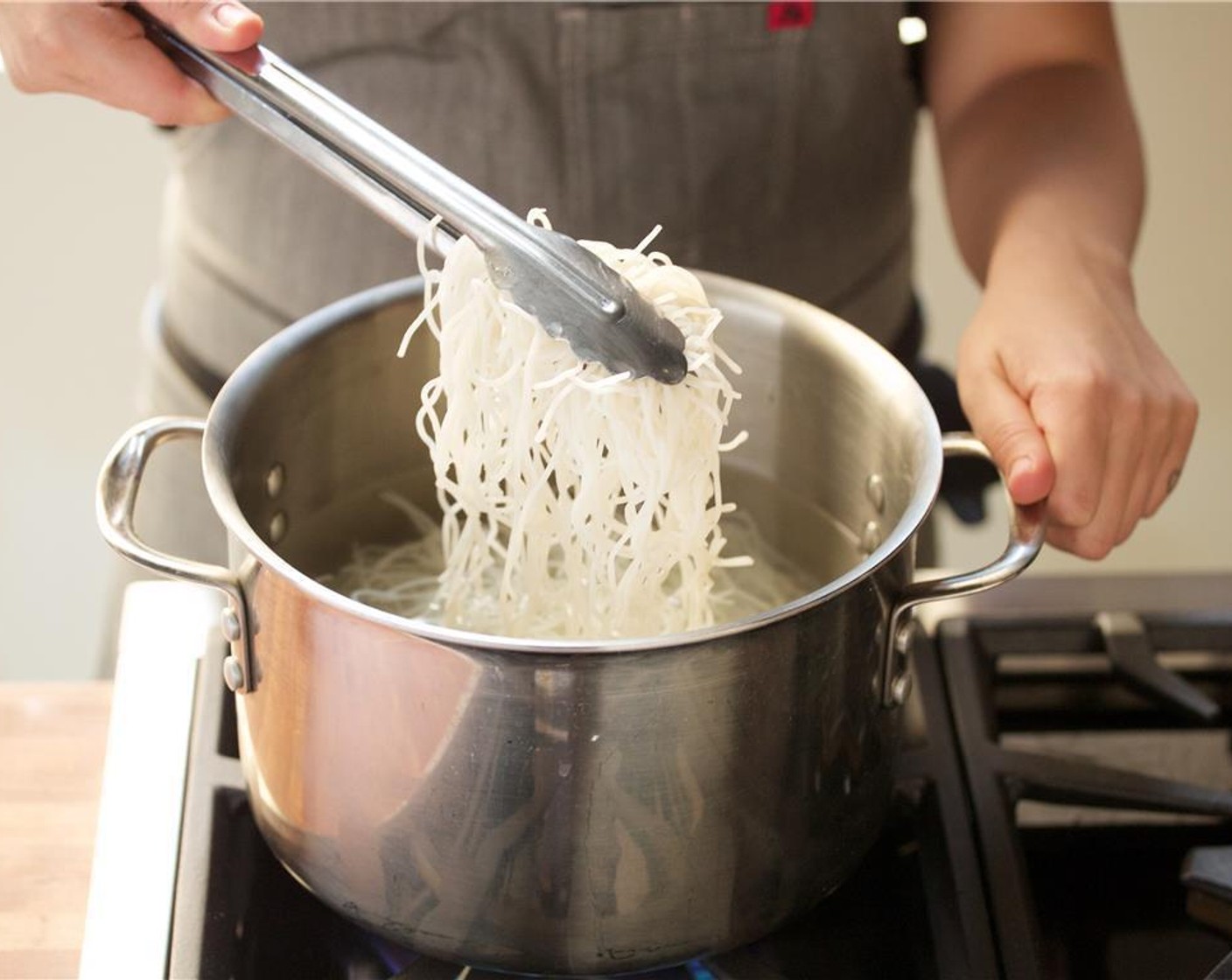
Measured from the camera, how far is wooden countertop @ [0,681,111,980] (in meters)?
0.80

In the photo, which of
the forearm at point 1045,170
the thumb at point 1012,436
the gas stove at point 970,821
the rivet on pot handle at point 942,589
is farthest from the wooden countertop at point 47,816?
the forearm at point 1045,170

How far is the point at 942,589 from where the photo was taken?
2.46 feet

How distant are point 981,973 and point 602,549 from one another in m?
0.31

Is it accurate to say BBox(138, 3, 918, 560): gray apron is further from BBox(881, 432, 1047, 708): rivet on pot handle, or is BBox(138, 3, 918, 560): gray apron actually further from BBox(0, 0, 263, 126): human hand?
BBox(881, 432, 1047, 708): rivet on pot handle

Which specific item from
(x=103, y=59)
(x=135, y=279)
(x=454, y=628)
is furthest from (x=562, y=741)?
(x=135, y=279)

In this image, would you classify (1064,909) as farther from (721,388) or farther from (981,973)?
(721,388)

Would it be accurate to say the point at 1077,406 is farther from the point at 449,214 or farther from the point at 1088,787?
the point at 449,214

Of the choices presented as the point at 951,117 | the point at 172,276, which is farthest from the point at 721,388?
the point at 172,276

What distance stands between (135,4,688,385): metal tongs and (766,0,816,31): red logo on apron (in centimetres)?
45

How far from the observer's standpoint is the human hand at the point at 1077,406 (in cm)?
91

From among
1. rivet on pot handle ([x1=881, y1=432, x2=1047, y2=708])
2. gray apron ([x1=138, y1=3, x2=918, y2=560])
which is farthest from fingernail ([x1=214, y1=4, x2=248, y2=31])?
rivet on pot handle ([x1=881, y1=432, x2=1047, y2=708])

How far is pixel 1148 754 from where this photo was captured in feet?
3.34

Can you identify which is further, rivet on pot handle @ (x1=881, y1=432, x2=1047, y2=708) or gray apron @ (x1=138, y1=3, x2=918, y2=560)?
gray apron @ (x1=138, y1=3, x2=918, y2=560)

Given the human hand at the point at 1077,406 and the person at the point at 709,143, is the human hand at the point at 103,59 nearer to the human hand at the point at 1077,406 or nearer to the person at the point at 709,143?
the person at the point at 709,143
